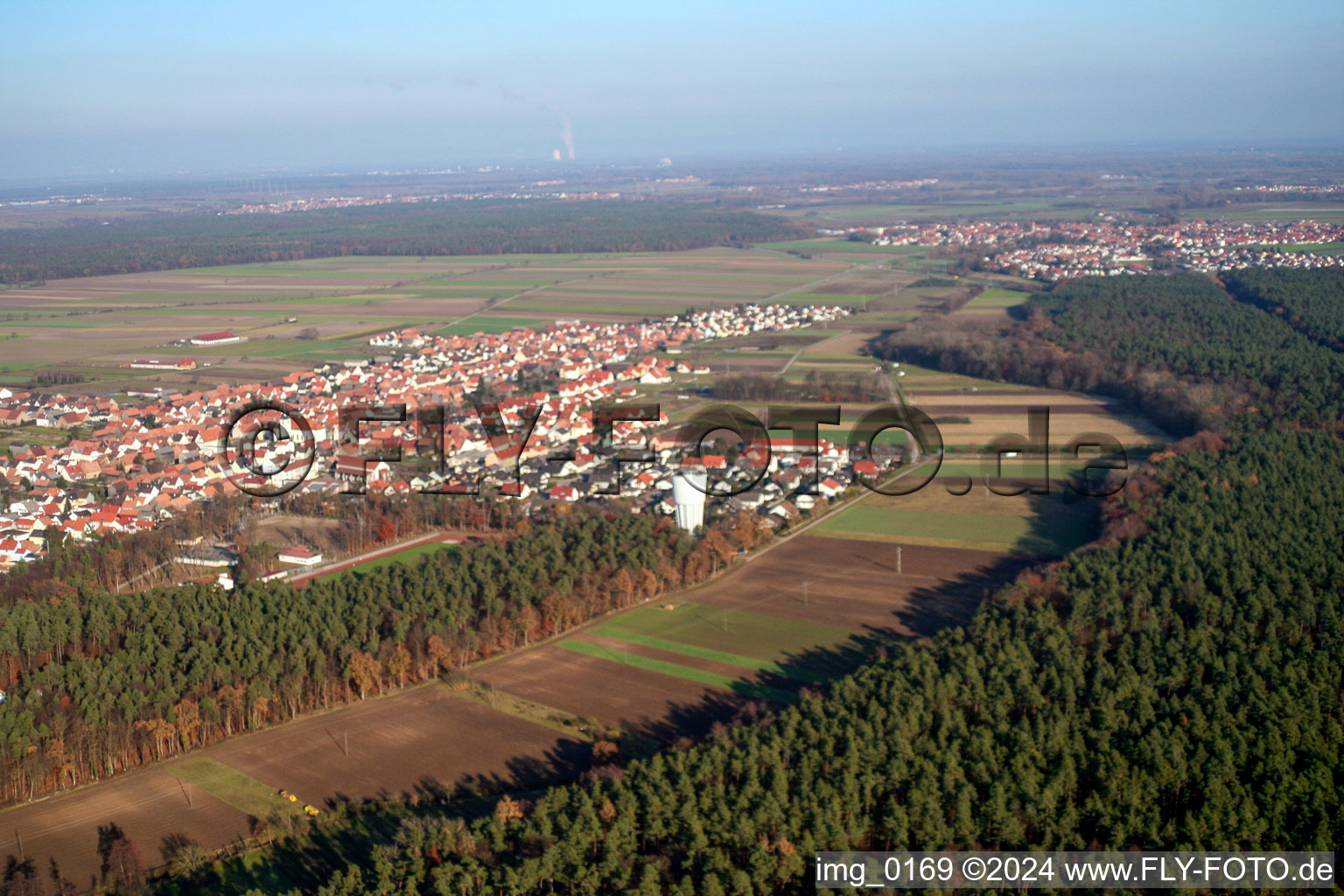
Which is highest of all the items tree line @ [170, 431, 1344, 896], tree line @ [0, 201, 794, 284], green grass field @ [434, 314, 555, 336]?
tree line @ [0, 201, 794, 284]

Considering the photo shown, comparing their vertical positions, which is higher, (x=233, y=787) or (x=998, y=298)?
(x=998, y=298)

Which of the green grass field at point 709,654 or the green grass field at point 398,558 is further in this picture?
the green grass field at point 398,558

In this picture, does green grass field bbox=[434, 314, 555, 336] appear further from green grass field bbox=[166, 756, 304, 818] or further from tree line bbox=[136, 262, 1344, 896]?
green grass field bbox=[166, 756, 304, 818]

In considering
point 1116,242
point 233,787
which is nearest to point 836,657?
point 233,787

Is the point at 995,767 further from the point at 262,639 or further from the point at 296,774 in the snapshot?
the point at 262,639

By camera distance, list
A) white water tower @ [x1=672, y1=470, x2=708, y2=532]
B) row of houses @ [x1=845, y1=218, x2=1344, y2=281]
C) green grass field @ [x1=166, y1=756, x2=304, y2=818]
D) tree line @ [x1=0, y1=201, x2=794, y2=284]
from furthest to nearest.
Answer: tree line @ [x1=0, y1=201, x2=794, y2=284] < row of houses @ [x1=845, y1=218, x2=1344, y2=281] < white water tower @ [x1=672, y1=470, x2=708, y2=532] < green grass field @ [x1=166, y1=756, x2=304, y2=818]

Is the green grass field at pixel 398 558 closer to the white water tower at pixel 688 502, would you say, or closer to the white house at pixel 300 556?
the white house at pixel 300 556

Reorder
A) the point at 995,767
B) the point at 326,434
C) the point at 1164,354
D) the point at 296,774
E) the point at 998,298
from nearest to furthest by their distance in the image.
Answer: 1. the point at 995,767
2. the point at 296,774
3. the point at 326,434
4. the point at 1164,354
5. the point at 998,298

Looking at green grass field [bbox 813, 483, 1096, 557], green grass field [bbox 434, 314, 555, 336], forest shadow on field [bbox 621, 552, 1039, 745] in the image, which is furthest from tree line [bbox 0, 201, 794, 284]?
forest shadow on field [bbox 621, 552, 1039, 745]

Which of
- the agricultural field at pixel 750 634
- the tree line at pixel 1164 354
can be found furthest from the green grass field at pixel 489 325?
the agricultural field at pixel 750 634

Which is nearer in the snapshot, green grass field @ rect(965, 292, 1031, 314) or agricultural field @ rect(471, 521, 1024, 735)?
agricultural field @ rect(471, 521, 1024, 735)
